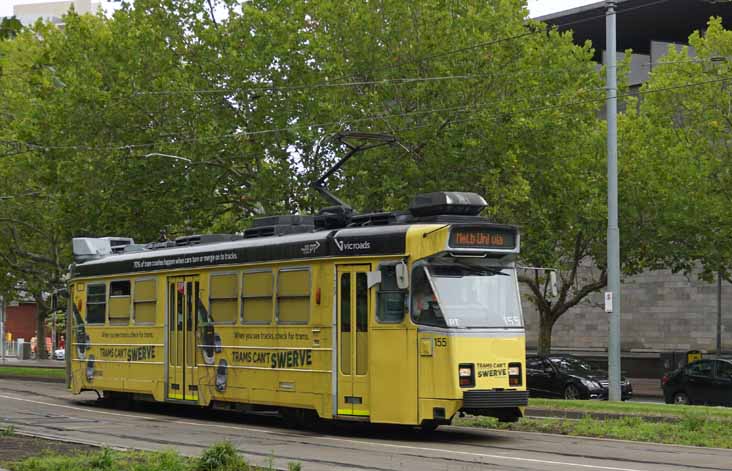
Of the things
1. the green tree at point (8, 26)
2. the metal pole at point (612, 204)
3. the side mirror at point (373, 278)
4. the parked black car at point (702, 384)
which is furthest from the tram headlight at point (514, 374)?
the parked black car at point (702, 384)

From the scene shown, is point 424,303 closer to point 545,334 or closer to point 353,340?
point 353,340

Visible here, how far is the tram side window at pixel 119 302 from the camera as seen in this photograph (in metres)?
23.3

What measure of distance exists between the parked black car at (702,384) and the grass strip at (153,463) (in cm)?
2169

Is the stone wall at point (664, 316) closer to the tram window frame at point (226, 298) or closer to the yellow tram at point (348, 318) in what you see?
the yellow tram at point (348, 318)

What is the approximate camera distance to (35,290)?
51156 millimetres

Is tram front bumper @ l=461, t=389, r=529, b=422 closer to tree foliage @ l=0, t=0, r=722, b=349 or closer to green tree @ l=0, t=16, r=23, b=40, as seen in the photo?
green tree @ l=0, t=16, r=23, b=40

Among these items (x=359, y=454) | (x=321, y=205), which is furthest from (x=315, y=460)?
(x=321, y=205)

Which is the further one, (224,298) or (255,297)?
(224,298)

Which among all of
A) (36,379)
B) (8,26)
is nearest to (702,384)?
(36,379)

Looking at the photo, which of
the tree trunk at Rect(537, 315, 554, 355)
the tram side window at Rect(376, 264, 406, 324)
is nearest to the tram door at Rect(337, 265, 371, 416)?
the tram side window at Rect(376, 264, 406, 324)

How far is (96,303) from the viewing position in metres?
24.5

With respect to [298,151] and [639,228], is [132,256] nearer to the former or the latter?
[298,151]

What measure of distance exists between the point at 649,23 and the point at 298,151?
3262cm

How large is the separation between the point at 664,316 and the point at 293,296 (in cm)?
3633
